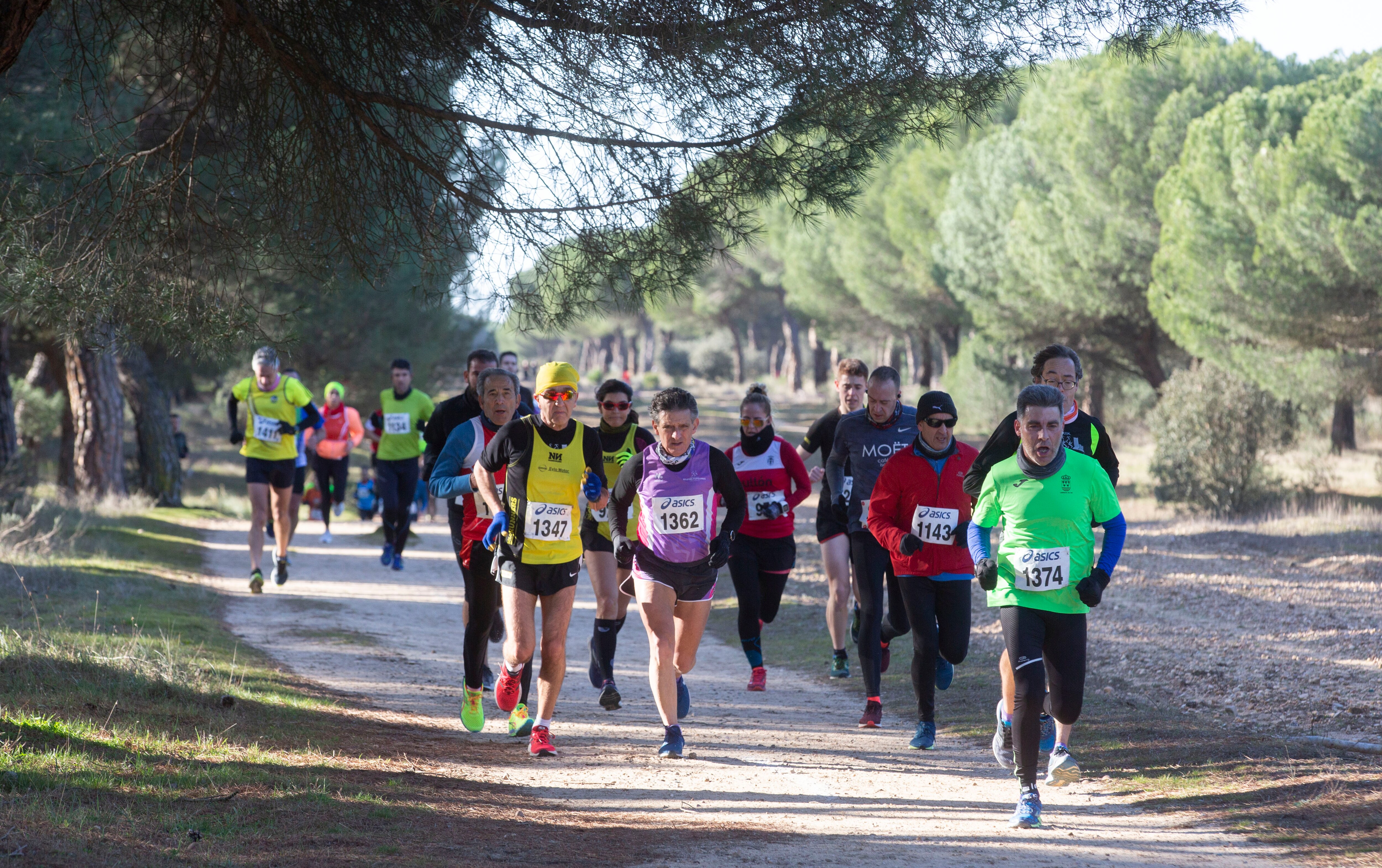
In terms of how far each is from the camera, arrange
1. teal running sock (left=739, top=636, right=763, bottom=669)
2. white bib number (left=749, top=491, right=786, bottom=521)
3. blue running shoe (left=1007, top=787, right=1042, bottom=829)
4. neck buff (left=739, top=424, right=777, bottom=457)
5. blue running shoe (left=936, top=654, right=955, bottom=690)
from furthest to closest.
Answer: teal running sock (left=739, top=636, right=763, bottom=669) < neck buff (left=739, top=424, right=777, bottom=457) < white bib number (left=749, top=491, right=786, bottom=521) < blue running shoe (left=936, top=654, right=955, bottom=690) < blue running shoe (left=1007, top=787, right=1042, bottom=829)

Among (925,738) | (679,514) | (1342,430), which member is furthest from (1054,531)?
(1342,430)

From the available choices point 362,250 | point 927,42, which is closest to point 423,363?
point 362,250

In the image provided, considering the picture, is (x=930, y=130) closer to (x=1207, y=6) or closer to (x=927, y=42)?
(x=927, y=42)

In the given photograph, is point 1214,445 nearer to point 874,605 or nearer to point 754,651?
point 754,651

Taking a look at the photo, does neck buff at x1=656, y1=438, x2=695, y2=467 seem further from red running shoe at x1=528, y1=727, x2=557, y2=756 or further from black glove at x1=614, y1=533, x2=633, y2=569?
red running shoe at x1=528, y1=727, x2=557, y2=756

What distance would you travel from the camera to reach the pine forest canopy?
643 centimetres

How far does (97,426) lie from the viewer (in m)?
20.2

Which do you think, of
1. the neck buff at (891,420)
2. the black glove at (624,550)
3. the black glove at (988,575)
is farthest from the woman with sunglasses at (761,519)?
the black glove at (988,575)

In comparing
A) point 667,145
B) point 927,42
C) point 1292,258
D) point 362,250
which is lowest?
point 362,250

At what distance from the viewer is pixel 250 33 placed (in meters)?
6.66

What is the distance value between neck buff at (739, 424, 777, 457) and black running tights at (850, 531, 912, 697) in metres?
1.14

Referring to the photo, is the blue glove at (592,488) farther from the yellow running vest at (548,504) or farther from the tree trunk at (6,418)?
the tree trunk at (6,418)

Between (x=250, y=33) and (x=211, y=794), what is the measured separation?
156 inches

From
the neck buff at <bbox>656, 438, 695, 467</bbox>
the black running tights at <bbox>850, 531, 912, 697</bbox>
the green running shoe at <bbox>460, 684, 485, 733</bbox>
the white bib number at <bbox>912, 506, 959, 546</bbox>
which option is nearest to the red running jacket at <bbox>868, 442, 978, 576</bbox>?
the white bib number at <bbox>912, 506, 959, 546</bbox>
